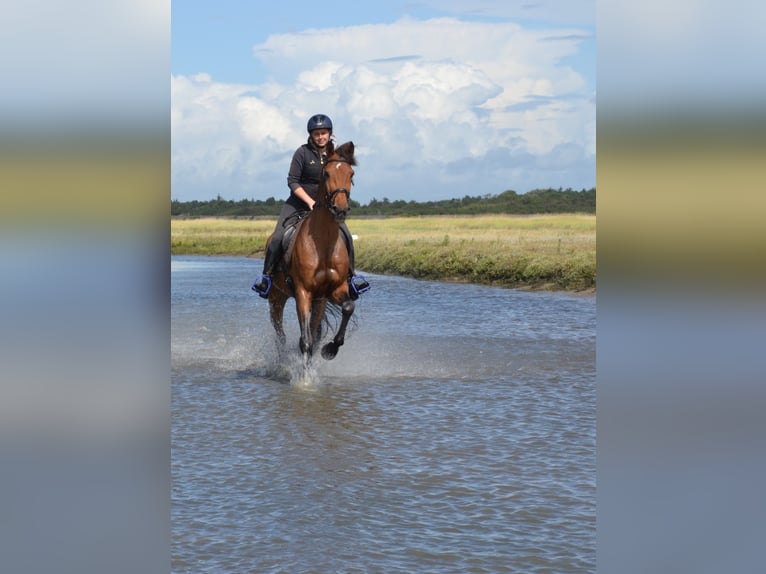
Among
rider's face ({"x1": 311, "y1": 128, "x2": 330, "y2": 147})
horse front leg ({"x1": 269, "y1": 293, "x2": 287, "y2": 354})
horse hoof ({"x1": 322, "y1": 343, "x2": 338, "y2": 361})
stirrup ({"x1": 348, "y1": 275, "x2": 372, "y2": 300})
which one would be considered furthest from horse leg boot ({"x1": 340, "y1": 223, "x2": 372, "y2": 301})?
horse front leg ({"x1": 269, "y1": 293, "x2": 287, "y2": 354})

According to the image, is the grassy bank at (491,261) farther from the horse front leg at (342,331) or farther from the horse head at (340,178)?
the horse head at (340,178)

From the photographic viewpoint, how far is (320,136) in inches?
440

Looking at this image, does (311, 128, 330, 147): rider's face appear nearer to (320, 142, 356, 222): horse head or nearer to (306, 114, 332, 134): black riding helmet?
(306, 114, 332, 134): black riding helmet

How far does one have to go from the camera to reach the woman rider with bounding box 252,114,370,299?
11.1 m

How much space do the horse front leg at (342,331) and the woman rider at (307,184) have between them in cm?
24

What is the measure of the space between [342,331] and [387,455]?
12.4ft

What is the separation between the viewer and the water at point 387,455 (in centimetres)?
570

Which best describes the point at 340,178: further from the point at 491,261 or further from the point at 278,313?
the point at 491,261
